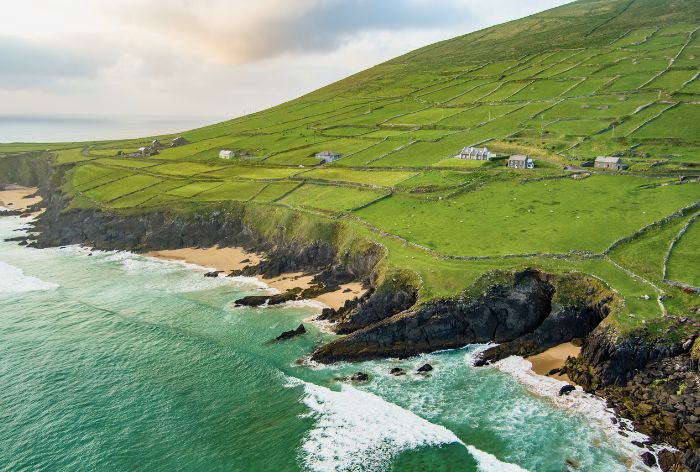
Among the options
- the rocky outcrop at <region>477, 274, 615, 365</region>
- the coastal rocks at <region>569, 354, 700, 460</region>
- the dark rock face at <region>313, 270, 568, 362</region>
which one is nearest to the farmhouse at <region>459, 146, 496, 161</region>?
the rocky outcrop at <region>477, 274, 615, 365</region>

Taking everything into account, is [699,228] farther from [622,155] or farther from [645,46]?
[645,46]

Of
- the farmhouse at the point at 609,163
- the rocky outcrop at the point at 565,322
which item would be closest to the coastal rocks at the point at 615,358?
the rocky outcrop at the point at 565,322

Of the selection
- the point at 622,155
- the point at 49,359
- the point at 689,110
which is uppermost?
the point at 689,110

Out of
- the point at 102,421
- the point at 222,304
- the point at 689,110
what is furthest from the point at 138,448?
the point at 689,110

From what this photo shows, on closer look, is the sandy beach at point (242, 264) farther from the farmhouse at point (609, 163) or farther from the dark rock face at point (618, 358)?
the farmhouse at point (609, 163)

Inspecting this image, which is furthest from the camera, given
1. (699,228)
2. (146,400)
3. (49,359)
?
(699,228)

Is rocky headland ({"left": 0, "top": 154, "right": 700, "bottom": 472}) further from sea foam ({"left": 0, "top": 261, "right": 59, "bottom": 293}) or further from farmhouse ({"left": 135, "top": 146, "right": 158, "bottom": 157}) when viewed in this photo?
farmhouse ({"left": 135, "top": 146, "right": 158, "bottom": 157})

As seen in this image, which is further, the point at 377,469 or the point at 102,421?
the point at 102,421

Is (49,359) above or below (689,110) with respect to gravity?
below

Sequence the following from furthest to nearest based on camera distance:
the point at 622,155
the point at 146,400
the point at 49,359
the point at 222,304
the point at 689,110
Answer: the point at 689,110 → the point at 622,155 → the point at 222,304 → the point at 49,359 → the point at 146,400
